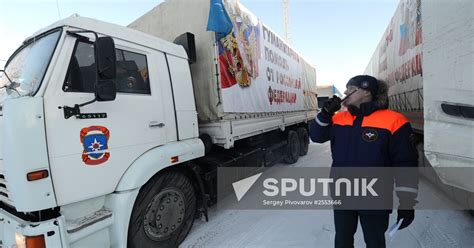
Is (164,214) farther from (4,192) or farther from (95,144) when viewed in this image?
(4,192)

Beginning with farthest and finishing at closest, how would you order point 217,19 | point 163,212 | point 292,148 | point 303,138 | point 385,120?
point 303,138, point 292,148, point 217,19, point 163,212, point 385,120

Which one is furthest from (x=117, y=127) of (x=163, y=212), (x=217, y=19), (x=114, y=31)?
(x=217, y=19)

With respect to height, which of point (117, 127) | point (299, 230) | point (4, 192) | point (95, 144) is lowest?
point (299, 230)

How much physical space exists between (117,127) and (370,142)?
211cm

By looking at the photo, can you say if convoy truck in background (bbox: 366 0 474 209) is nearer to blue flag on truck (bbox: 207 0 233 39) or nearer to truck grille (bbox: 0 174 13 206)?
blue flag on truck (bbox: 207 0 233 39)

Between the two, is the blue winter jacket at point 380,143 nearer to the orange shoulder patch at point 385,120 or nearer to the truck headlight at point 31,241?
the orange shoulder patch at point 385,120

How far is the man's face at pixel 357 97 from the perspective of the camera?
77.0 inches

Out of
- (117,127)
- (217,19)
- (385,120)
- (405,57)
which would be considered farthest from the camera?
(405,57)

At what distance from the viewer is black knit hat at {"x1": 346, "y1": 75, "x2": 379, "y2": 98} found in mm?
1938

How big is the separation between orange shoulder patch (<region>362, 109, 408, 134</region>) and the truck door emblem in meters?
2.12

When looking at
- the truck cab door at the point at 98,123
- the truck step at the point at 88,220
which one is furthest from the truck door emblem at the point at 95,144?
the truck step at the point at 88,220

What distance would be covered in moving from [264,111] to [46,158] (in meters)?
3.36

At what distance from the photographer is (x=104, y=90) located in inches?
76.0

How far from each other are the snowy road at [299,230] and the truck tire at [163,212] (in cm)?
32
